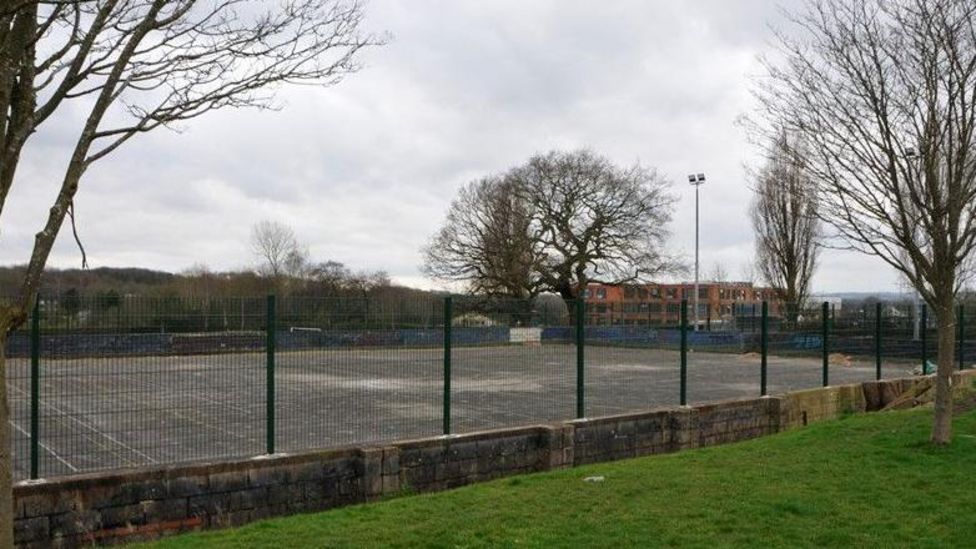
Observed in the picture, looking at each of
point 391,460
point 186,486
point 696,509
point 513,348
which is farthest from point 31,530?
point 513,348

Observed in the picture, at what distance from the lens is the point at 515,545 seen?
6.65 metres

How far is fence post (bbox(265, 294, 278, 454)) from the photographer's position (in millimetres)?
9375

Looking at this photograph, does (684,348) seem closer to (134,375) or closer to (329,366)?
(329,366)

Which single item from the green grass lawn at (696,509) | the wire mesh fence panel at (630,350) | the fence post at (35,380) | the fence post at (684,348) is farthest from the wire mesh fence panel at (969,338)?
the fence post at (35,380)

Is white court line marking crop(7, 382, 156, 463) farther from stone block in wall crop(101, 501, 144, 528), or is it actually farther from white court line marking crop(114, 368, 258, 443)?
stone block in wall crop(101, 501, 144, 528)

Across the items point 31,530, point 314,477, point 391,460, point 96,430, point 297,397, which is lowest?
point 31,530

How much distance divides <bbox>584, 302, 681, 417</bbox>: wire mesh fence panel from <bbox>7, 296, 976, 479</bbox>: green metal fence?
0.05 m

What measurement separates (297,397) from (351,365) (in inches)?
77.4

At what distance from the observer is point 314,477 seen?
934cm

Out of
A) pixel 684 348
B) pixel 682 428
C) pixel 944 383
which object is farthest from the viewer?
pixel 684 348

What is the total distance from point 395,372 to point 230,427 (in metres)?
3.56

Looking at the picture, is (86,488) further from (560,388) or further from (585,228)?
(585,228)

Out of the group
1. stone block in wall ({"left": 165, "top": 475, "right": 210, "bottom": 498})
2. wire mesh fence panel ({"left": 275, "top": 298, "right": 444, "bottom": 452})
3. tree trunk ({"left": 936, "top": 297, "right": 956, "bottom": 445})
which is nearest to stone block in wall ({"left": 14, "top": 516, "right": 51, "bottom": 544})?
stone block in wall ({"left": 165, "top": 475, "right": 210, "bottom": 498})

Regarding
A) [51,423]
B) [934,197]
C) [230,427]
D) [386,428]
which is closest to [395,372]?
[386,428]
